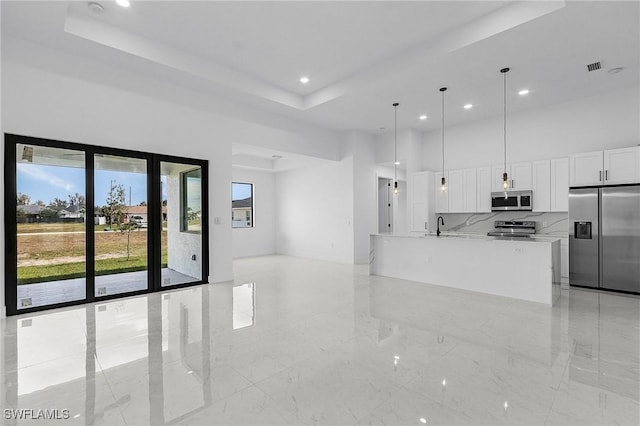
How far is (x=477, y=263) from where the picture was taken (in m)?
5.28

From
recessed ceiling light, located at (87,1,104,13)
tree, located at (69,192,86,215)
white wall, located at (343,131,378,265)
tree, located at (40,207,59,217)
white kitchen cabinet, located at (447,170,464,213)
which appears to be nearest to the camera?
recessed ceiling light, located at (87,1,104,13)

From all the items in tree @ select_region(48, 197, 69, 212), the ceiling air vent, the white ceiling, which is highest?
the white ceiling

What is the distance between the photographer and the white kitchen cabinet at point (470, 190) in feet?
23.0

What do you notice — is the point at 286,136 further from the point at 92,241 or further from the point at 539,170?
the point at 539,170

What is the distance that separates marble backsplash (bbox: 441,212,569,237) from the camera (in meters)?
6.21

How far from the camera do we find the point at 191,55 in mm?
4906

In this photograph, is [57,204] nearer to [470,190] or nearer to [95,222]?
[95,222]

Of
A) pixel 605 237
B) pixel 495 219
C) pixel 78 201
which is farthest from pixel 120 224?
pixel 605 237

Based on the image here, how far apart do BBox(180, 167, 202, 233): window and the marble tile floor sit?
1.67m

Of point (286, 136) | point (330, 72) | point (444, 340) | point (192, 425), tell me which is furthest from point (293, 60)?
point (192, 425)

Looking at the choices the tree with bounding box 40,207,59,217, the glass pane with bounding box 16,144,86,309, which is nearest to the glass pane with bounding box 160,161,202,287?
the glass pane with bounding box 16,144,86,309

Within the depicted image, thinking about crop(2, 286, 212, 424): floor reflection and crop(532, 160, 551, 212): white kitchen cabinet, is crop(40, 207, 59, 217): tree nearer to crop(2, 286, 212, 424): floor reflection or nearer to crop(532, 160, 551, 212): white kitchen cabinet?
crop(2, 286, 212, 424): floor reflection

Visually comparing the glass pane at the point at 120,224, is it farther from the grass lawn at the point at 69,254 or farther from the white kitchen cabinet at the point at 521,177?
the white kitchen cabinet at the point at 521,177

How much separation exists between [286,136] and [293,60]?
2.31m
